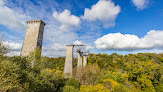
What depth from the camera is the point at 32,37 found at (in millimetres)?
10836

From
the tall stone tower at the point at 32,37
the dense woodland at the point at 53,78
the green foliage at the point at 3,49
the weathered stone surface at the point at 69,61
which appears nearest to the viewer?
the dense woodland at the point at 53,78

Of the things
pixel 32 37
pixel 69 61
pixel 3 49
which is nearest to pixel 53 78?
pixel 69 61

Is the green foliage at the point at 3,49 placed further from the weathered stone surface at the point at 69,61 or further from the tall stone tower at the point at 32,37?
the weathered stone surface at the point at 69,61

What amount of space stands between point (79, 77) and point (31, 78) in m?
14.2

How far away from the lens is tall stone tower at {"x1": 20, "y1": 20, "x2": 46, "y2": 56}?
10672 mm

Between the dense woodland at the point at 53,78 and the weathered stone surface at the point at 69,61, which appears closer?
the dense woodland at the point at 53,78

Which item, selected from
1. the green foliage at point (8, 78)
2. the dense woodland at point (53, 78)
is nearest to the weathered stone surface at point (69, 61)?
the dense woodland at point (53, 78)

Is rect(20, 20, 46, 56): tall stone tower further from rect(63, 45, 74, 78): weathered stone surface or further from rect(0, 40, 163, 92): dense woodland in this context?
rect(63, 45, 74, 78): weathered stone surface

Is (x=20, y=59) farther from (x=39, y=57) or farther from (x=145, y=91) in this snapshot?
(x=145, y=91)

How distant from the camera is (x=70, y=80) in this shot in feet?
61.0

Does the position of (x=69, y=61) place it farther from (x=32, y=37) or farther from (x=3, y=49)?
(x=3, y=49)

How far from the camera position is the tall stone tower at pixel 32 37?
10.7 meters

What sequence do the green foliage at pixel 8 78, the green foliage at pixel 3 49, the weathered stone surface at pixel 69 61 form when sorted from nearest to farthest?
the green foliage at pixel 8 78
the green foliage at pixel 3 49
the weathered stone surface at pixel 69 61


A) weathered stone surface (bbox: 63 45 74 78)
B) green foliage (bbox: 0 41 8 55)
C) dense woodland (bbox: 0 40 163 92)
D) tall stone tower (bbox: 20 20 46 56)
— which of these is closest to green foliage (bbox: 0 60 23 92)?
dense woodland (bbox: 0 40 163 92)
